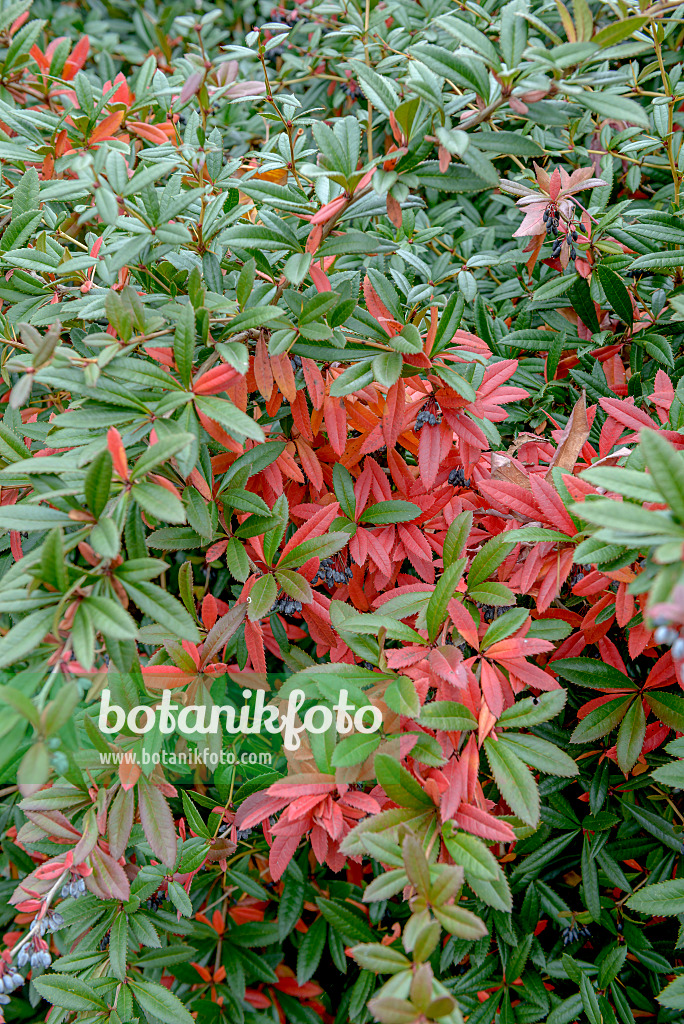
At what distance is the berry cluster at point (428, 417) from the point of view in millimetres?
1233

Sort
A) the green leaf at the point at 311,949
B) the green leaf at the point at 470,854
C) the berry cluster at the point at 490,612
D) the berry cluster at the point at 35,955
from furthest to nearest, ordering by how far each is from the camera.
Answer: the green leaf at the point at 311,949 < the berry cluster at the point at 490,612 < the berry cluster at the point at 35,955 < the green leaf at the point at 470,854

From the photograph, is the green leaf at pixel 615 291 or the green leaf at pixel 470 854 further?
the green leaf at pixel 615 291

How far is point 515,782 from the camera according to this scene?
98 centimetres

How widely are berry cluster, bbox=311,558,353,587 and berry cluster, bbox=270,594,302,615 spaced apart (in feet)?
0.19

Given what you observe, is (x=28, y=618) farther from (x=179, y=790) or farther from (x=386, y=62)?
(x=386, y=62)

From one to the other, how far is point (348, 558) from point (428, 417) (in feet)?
1.08

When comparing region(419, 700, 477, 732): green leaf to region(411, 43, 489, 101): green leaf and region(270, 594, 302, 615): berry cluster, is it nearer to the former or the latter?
region(270, 594, 302, 615): berry cluster

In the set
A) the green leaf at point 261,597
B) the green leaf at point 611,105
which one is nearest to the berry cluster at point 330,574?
the green leaf at point 261,597

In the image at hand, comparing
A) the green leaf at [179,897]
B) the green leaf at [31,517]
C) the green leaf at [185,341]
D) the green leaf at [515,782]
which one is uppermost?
the green leaf at [185,341]

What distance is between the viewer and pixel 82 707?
1.38 meters

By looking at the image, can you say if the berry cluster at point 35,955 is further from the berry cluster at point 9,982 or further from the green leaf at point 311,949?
the green leaf at point 311,949

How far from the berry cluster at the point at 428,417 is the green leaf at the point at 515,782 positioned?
0.53m

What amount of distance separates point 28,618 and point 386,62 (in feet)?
4.59

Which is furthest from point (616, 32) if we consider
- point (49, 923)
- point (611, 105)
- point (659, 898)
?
point (49, 923)
